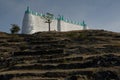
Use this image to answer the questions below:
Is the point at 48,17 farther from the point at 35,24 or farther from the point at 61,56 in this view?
the point at 61,56

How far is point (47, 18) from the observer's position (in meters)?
84.4

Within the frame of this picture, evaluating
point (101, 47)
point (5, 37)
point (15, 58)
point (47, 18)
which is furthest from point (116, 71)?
point (47, 18)

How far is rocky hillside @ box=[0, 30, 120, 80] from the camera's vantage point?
152ft

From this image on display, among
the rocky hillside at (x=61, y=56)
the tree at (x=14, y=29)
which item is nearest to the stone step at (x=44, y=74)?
the rocky hillside at (x=61, y=56)

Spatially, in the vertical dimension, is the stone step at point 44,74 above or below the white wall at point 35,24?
below

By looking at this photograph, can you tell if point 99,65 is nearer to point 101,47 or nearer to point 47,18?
point 101,47

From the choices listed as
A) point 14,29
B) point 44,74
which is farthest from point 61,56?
point 14,29

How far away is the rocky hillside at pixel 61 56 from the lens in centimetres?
4647

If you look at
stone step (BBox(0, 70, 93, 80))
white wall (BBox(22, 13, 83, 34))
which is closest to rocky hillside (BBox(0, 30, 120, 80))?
stone step (BBox(0, 70, 93, 80))

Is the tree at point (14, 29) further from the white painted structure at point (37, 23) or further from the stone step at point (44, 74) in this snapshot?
the stone step at point (44, 74)

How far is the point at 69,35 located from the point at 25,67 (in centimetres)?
1992

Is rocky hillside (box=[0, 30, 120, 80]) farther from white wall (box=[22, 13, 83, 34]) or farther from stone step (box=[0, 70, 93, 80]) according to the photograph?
white wall (box=[22, 13, 83, 34])

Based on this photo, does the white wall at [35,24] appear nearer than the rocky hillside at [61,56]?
No

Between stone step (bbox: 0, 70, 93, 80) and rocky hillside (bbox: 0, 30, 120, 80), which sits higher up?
rocky hillside (bbox: 0, 30, 120, 80)
